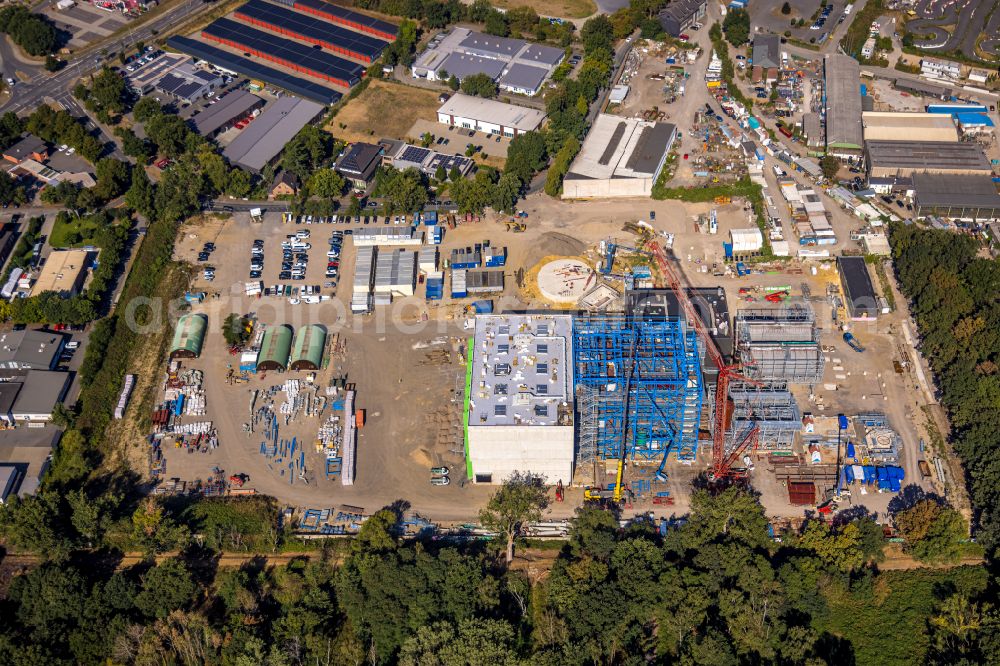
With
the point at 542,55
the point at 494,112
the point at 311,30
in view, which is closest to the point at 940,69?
the point at 542,55

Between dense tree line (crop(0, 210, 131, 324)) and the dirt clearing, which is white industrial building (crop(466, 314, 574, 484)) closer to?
dense tree line (crop(0, 210, 131, 324))

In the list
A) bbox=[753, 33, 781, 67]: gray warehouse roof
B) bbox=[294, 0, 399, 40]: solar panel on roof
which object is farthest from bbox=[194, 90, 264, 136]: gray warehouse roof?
bbox=[753, 33, 781, 67]: gray warehouse roof

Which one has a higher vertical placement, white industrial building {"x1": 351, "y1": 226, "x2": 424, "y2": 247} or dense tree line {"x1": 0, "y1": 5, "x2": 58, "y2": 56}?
dense tree line {"x1": 0, "y1": 5, "x2": 58, "y2": 56}

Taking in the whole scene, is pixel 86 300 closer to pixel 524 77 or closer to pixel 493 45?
pixel 524 77

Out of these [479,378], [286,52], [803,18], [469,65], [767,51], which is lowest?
[479,378]

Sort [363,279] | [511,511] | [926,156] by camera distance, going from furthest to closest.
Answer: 1. [926,156]
2. [363,279]
3. [511,511]

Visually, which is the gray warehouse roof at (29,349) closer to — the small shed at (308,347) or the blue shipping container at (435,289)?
the small shed at (308,347)

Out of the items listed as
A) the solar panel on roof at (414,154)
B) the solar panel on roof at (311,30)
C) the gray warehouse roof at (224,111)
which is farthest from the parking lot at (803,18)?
the gray warehouse roof at (224,111)
